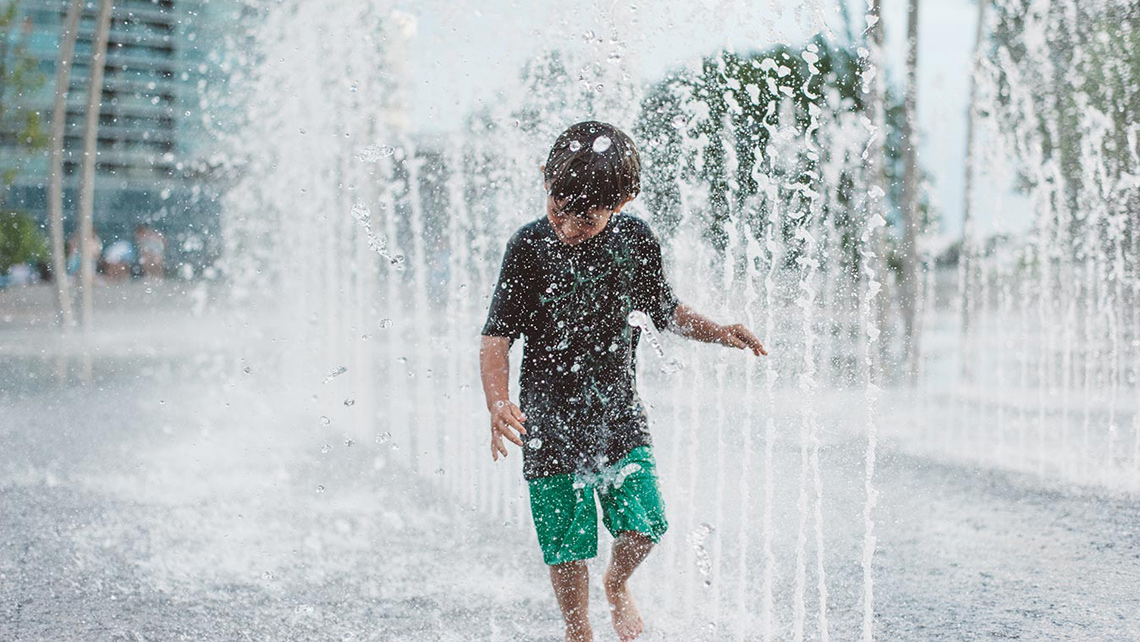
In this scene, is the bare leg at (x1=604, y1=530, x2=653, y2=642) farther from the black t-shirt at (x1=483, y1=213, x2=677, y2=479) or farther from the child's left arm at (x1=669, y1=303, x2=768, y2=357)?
the child's left arm at (x1=669, y1=303, x2=768, y2=357)

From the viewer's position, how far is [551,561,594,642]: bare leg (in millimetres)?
2666

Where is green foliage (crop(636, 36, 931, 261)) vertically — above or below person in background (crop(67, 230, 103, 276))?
above

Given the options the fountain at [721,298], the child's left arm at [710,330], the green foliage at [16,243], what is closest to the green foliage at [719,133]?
the fountain at [721,298]

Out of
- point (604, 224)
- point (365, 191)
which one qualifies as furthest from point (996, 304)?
point (604, 224)

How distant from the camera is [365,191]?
13.5 m

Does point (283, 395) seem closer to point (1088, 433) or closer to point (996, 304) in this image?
point (1088, 433)

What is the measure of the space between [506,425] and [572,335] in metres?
0.28

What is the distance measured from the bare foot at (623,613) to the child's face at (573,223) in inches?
33.7

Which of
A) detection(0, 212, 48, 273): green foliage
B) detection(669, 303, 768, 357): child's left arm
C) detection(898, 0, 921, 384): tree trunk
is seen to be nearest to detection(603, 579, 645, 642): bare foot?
detection(669, 303, 768, 357): child's left arm

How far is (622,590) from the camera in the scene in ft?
9.11

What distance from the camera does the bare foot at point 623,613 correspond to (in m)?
2.77

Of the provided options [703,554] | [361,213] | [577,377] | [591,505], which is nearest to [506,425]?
[577,377]

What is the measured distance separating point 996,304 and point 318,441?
1869 centimetres

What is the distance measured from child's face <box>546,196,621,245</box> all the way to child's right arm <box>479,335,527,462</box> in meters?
0.28
